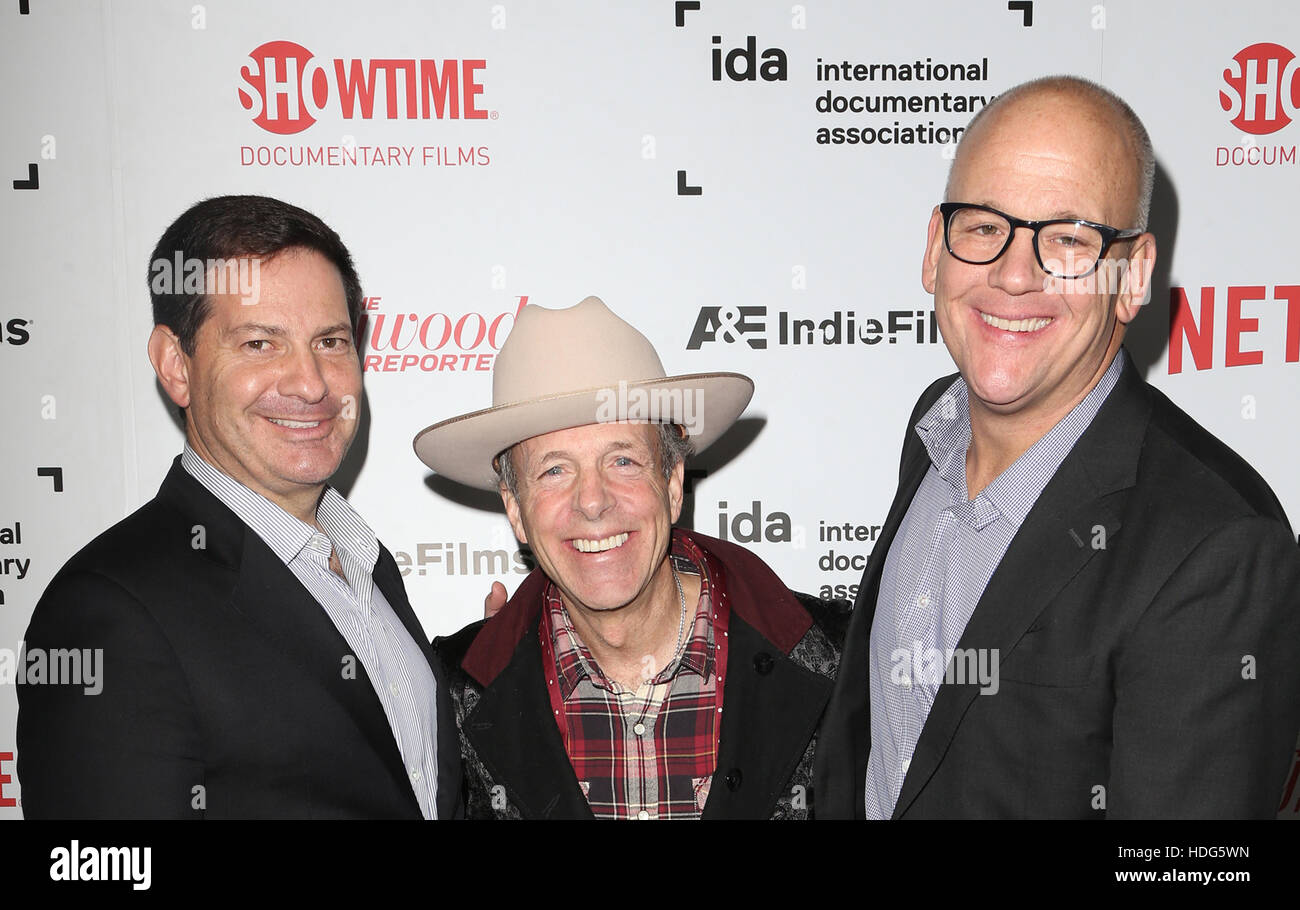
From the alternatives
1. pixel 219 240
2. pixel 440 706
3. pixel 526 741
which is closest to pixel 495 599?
pixel 440 706

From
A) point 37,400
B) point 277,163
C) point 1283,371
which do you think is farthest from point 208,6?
point 1283,371

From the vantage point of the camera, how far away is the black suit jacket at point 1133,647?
1.47m

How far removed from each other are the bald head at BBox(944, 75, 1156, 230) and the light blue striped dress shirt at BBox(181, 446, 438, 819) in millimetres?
1636

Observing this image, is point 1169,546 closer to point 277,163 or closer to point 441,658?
point 441,658

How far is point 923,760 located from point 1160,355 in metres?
2.01

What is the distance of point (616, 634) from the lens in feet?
6.98

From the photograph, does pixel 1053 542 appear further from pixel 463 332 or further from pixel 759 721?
pixel 463 332

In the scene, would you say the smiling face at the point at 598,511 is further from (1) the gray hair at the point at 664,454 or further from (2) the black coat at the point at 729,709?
(2) the black coat at the point at 729,709

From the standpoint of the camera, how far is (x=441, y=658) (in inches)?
93.1

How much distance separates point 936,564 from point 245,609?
1.39 m

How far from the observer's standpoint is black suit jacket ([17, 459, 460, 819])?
1601 mm

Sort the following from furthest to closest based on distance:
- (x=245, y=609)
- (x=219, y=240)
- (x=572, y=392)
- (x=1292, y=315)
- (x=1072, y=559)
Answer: (x=1292, y=315), (x=572, y=392), (x=219, y=240), (x=245, y=609), (x=1072, y=559)

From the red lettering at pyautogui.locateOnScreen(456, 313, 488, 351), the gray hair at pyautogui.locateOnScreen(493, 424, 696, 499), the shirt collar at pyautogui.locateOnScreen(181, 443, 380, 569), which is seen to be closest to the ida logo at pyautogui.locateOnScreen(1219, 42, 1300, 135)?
the gray hair at pyautogui.locateOnScreen(493, 424, 696, 499)

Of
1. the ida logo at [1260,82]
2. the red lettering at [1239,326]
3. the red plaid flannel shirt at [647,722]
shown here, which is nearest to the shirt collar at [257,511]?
the red plaid flannel shirt at [647,722]
